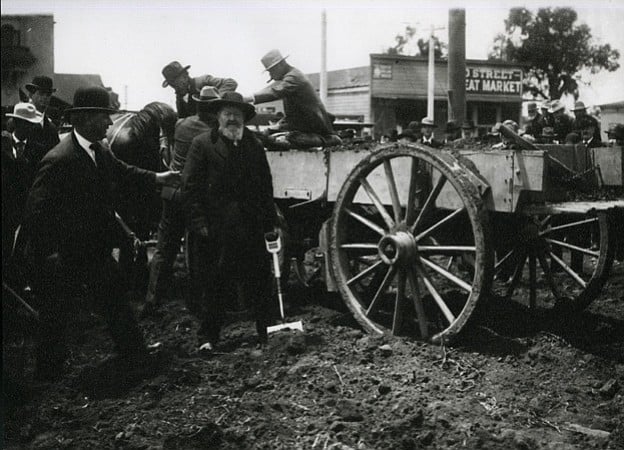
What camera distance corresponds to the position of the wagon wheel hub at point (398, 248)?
17.1 feet

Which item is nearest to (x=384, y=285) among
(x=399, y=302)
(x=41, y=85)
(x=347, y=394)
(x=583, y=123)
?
(x=399, y=302)

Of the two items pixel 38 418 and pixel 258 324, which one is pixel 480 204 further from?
pixel 38 418

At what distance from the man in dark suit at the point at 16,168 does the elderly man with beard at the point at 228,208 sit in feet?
4.29

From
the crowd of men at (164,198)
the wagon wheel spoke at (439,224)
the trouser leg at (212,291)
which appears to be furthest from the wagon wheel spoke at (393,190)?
the trouser leg at (212,291)

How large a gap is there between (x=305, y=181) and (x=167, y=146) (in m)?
2.04

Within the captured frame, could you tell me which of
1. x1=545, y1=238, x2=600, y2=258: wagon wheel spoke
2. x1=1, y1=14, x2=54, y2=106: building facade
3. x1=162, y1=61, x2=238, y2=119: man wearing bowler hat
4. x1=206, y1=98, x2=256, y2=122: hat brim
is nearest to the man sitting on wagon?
x1=162, y1=61, x2=238, y2=119: man wearing bowler hat

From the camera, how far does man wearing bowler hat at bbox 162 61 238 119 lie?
7.33 m

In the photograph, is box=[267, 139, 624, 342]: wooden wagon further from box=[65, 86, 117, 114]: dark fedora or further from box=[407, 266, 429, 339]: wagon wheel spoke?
box=[65, 86, 117, 114]: dark fedora

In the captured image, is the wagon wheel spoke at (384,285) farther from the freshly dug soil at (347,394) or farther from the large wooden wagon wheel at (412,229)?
the freshly dug soil at (347,394)

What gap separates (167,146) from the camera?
7949mm

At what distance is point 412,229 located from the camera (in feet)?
17.2

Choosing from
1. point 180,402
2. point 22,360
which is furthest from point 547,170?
point 22,360

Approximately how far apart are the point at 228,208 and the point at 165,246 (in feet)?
5.28

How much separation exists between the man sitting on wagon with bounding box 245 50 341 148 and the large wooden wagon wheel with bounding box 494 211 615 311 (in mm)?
2045
